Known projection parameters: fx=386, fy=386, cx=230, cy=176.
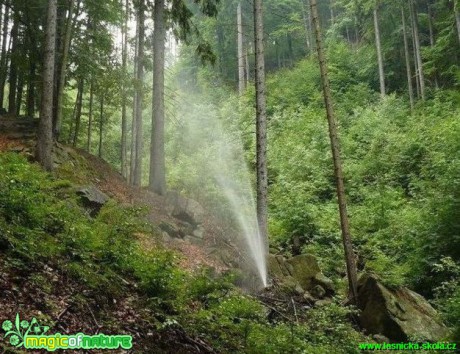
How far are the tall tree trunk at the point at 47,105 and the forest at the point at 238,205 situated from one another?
0.14 ft

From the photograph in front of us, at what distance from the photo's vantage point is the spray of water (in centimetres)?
1179

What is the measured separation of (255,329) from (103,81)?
1283 centimetres

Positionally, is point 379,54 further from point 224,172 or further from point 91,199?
point 91,199

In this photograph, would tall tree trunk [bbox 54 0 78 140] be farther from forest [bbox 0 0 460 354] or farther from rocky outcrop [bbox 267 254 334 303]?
rocky outcrop [bbox 267 254 334 303]

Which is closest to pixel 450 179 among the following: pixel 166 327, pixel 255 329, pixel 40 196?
pixel 255 329

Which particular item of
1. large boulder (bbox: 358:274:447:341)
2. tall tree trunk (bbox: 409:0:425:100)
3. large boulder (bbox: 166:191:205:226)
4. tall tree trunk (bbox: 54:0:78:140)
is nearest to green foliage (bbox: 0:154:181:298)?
large boulder (bbox: 358:274:447:341)

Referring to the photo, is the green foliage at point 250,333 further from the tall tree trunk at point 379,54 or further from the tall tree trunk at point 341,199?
the tall tree trunk at point 379,54

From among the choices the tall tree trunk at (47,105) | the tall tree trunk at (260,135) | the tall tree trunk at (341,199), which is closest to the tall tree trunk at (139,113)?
the tall tree trunk at (47,105)

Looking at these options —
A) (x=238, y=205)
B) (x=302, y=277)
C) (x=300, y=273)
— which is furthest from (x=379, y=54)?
(x=302, y=277)

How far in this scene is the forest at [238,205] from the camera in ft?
17.3

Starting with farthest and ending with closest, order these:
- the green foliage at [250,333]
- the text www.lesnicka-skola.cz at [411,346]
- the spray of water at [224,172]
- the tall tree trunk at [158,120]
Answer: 1. the tall tree trunk at [158,120]
2. the spray of water at [224,172]
3. the text www.lesnicka-skola.cz at [411,346]
4. the green foliage at [250,333]

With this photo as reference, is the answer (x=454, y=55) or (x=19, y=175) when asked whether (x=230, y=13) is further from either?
(x=19, y=175)

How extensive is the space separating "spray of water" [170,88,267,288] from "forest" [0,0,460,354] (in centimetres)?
11

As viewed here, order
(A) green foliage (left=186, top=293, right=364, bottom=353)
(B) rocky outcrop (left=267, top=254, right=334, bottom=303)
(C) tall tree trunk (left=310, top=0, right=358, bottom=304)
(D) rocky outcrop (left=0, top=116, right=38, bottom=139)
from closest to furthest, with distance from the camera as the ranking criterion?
(A) green foliage (left=186, top=293, right=364, bottom=353), (C) tall tree trunk (left=310, top=0, right=358, bottom=304), (B) rocky outcrop (left=267, top=254, right=334, bottom=303), (D) rocky outcrop (left=0, top=116, right=38, bottom=139)
